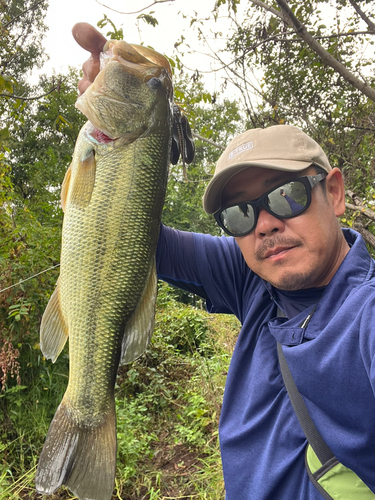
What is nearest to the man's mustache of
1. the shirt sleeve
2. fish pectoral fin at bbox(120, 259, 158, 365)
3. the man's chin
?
the man's chin

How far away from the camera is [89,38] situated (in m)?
1.35

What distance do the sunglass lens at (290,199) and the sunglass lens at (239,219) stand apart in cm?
11

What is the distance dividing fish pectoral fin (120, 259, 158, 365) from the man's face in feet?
1.49

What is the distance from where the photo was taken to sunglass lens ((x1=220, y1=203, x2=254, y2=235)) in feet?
4.62

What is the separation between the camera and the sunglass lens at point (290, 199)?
1311 mm

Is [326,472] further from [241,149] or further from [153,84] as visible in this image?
[153,84]

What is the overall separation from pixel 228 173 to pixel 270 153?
7.4 inches

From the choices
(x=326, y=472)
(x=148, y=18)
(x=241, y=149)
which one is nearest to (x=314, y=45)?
(x=148, y=18)

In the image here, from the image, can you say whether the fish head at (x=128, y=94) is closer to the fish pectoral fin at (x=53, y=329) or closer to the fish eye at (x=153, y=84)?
the fish eye at (x=153, y=84)

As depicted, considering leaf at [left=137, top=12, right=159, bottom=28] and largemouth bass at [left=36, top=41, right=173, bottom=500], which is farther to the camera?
leaf at [left=137, top=12, right=159, bottom=28]

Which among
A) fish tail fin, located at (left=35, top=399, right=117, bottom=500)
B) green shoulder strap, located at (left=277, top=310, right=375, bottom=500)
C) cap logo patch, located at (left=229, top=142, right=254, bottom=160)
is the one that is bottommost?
fish tail fin, located at (left=35, top=399, right=117, bottom=500)

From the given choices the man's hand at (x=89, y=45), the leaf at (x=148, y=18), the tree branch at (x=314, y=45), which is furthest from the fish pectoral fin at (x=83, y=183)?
the tree branch at (x=314, y=45)

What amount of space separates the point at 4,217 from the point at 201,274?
2.70 meters

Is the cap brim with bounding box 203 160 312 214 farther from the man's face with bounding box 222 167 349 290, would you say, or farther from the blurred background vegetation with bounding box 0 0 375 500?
the blurred background vegetation with bounding box 0 0 375 500
